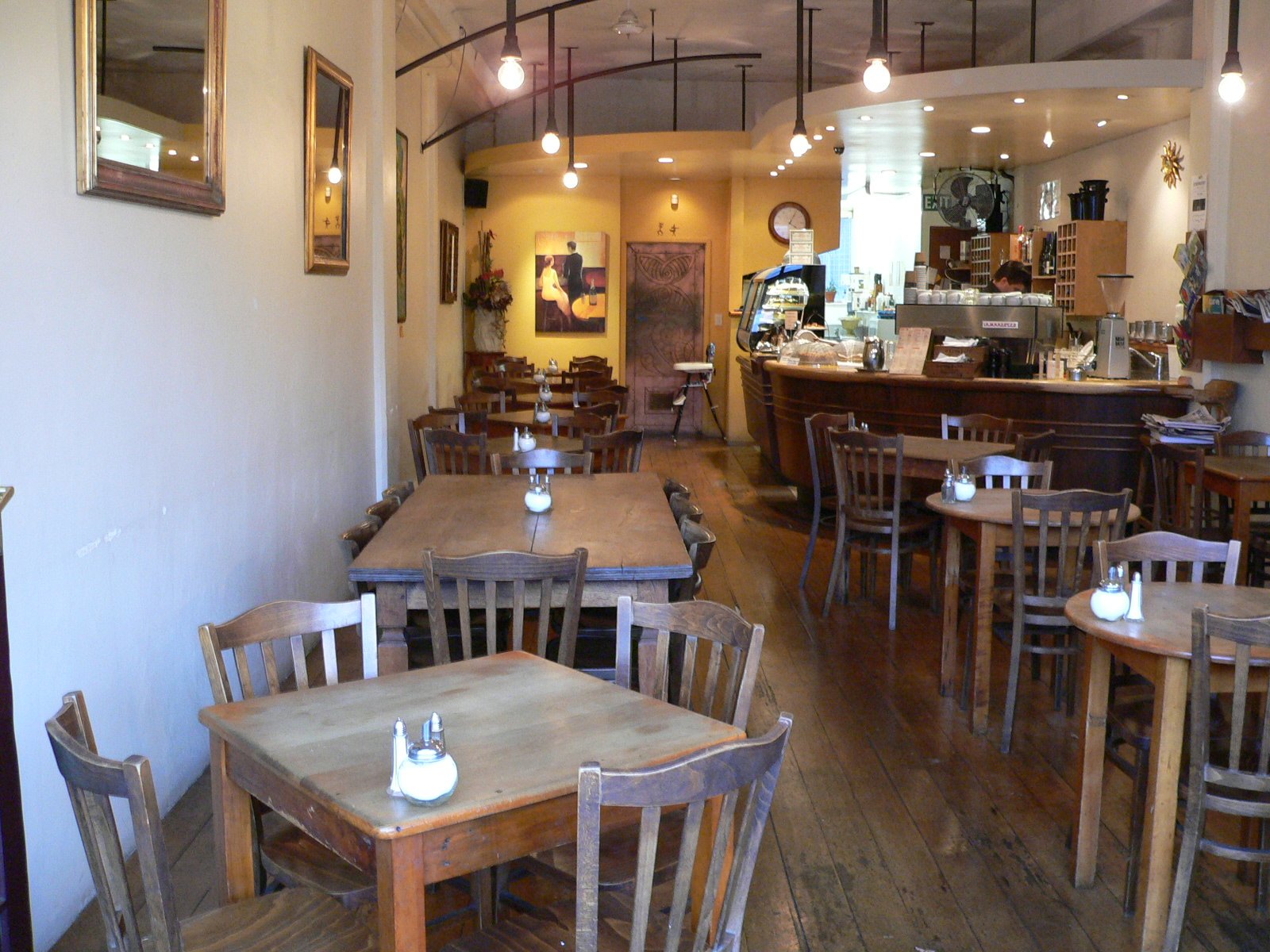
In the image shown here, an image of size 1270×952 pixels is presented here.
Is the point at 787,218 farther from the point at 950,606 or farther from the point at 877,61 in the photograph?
the point at 950,606

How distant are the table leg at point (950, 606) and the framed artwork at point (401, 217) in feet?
16.7

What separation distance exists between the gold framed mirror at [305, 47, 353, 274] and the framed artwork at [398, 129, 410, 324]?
2491mm

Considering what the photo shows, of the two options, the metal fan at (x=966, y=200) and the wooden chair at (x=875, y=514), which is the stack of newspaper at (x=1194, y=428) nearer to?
the wooden chair at (x=875, y=514)

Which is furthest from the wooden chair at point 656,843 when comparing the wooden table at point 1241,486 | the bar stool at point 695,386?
the bar stool at point 695,386

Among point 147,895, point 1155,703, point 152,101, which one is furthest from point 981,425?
point 147,895

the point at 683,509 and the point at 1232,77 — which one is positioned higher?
the point at 1232,77

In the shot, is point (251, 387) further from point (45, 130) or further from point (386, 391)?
point (386, 391)

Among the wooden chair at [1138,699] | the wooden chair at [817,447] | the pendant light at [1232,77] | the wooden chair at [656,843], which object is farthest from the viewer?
the wooden chair at [817,447]

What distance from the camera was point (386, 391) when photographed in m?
7.13

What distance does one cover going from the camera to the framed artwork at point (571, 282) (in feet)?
46.2

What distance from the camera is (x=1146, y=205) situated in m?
9.48

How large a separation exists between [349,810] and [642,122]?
1263 cm

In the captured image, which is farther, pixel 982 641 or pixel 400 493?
pixel 400 493

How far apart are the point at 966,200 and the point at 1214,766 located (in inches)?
421
